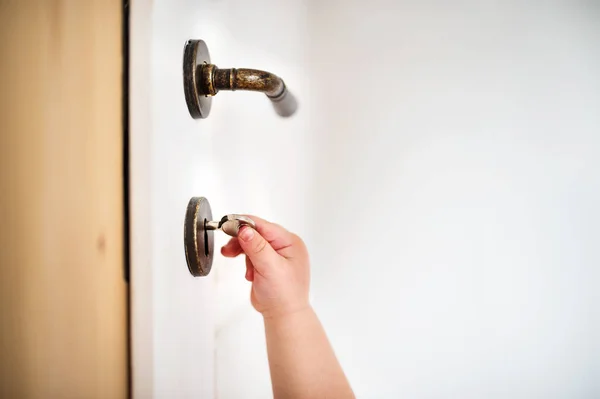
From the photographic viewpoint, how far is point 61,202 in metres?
0.20

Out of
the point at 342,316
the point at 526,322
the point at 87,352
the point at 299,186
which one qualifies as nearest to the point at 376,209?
the point at 299,186

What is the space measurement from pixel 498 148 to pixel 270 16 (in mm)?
593

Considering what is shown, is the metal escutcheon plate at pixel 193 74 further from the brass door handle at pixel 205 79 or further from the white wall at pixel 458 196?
the white wall at pixel 458 196

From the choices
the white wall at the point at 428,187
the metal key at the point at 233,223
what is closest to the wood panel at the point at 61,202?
the metal key at the point at 233,223

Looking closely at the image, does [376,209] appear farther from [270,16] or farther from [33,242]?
[33,242]

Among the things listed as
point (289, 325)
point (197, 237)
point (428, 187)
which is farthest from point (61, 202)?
point (428, 187)

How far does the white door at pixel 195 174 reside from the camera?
0.25 m

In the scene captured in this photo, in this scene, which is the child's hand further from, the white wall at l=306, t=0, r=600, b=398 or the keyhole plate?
the white wall at l=306, t=0, r=600, b=398

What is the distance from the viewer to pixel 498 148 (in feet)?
2.50

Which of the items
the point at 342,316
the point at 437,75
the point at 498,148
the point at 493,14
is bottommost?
the point at 342,316

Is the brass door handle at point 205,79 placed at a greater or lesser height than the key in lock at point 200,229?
greater

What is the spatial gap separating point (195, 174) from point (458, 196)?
66 centimetres

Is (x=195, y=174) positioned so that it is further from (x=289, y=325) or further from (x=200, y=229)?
(x=289, y=325)

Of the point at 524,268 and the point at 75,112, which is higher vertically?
the point at 75,112
